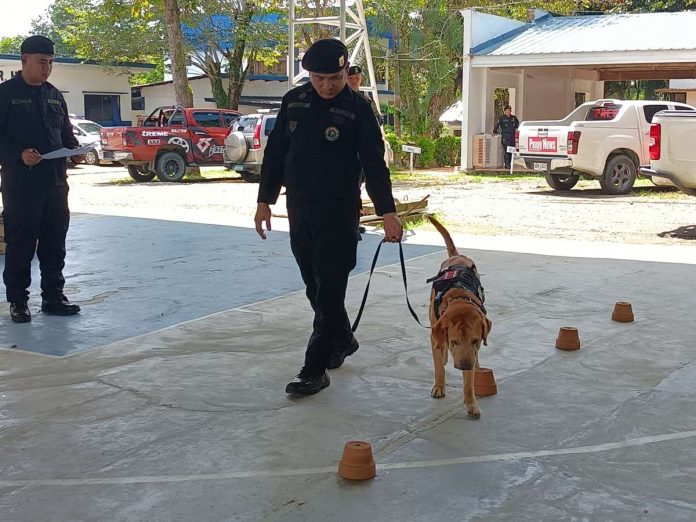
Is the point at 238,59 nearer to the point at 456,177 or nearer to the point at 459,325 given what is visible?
the point at 456,177

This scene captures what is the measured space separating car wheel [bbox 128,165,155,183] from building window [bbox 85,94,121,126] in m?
20.3

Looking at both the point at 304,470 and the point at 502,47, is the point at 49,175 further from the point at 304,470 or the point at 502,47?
the point at 502,47

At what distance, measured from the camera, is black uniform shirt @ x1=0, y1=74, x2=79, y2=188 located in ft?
20.5

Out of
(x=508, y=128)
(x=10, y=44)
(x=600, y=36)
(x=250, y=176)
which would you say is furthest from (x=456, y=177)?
(x=10, y=44)

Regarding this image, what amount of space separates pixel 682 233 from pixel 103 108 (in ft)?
114

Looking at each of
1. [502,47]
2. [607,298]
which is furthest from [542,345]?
[502,47]

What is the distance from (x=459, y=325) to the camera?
408cm

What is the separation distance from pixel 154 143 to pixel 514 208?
33.2 feet

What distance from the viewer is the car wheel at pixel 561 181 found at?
18203mm

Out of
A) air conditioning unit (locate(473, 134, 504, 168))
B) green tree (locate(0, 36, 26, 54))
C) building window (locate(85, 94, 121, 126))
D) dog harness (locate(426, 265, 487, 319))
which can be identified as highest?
green tree (locate(0, 36, 26, 54))

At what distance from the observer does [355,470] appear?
3.48 m

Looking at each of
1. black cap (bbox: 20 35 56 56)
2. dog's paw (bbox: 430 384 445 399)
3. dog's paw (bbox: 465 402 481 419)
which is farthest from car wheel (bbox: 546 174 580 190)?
dog's paw (bbox: 465 402 481 419)

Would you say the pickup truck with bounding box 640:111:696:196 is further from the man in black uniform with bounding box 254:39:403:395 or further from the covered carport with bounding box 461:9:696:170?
the covered carport with bounding box 461:9:696:170

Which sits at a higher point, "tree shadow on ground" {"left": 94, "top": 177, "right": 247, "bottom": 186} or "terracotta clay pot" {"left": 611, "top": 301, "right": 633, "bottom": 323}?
"tree shadow on ground" {"left": 94, "top": 177, "right": 247, "bottom": 186}
